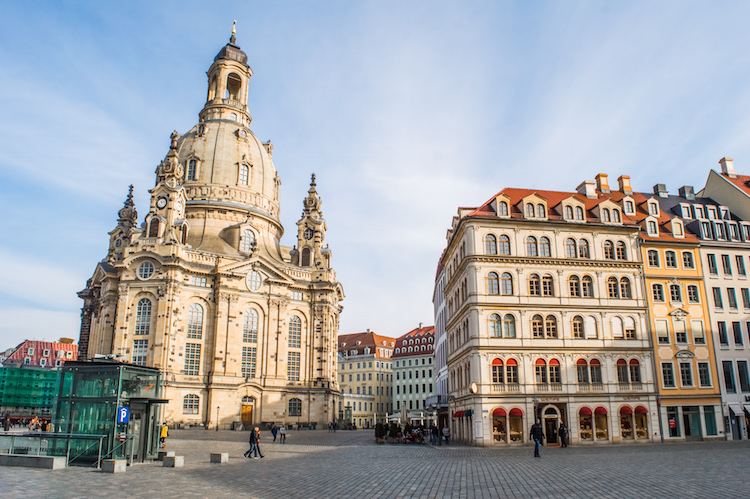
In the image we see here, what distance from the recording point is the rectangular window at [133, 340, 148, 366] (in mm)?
65750

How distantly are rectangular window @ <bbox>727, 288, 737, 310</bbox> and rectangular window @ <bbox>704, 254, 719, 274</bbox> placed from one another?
183 cm

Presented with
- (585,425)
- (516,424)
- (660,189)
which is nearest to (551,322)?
(585,425)

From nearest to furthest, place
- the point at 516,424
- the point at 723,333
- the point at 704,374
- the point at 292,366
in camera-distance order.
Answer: the point at 516,424 → the point at 704,374 → the point at 723,333 → the point at 292,366

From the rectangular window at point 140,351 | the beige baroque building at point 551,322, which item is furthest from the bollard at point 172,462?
the rectangular window at point 140,351

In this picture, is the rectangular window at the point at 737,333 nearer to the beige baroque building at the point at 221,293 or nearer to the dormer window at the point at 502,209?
the dormer window at the point at 502,209

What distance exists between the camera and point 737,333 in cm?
4628

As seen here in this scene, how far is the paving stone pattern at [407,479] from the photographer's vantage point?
16562 mm

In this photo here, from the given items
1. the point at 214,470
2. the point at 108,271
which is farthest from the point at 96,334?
the point at 214,470

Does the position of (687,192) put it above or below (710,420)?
above

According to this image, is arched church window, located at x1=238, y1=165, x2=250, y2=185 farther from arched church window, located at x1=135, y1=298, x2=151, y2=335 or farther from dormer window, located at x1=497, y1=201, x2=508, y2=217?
dormer window, located at x1=497, y1=201, x2=508, y2=217

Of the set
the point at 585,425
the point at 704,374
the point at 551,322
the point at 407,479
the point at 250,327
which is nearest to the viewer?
the point at 407,479

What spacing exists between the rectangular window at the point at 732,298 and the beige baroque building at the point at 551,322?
8.47 meters

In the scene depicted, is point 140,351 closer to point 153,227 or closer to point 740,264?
point 153,227

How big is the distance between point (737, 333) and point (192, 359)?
5498 centimetres
